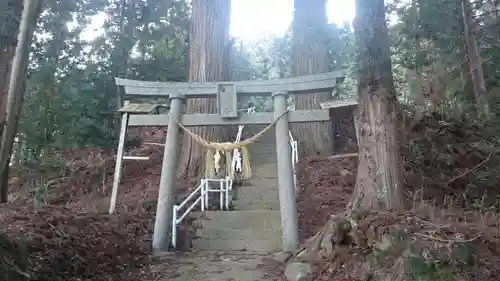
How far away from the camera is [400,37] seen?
12.4 meters

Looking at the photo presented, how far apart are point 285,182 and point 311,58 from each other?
491 centimetres

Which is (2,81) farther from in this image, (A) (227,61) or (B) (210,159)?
(A) (227,61)

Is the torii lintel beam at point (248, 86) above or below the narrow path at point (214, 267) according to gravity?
above

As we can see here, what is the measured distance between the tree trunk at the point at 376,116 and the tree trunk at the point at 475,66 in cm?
496

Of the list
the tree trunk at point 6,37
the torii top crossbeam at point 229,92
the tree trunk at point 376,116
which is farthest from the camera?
the torii top crossbeam at point 229,92

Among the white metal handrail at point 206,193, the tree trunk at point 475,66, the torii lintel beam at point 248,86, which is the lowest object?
the white metal handrail at point 206,193

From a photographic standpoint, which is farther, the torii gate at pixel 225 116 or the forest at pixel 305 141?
the torii gate at pixel 225 116

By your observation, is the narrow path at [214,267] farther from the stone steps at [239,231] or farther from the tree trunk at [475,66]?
the tree trunk at [475,66]

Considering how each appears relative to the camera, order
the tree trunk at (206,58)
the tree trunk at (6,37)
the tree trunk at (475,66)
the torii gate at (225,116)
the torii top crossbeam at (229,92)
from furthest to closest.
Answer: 1. the tree trunk at (206,58)
2. the tree trunk at (475,66)
3. the torii top crossbeam at (229,92)
4. the torii gate at (225,116)
5. the tree trunk at (6,37)

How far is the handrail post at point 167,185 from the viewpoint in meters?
6.86

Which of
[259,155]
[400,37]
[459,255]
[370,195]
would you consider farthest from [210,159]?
[400,37]

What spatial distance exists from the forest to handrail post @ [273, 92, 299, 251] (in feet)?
1.48

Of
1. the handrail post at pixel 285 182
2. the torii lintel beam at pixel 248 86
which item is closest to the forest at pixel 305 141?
the handrail post at pixel 285 182

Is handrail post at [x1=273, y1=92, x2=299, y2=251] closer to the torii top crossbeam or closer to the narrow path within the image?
the torii top crossbeam
